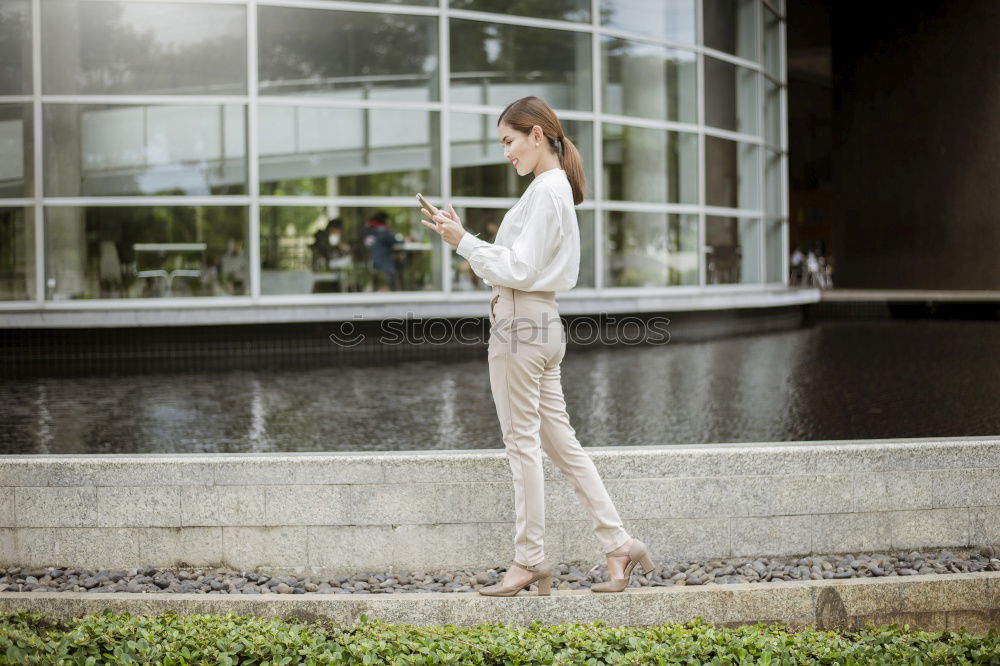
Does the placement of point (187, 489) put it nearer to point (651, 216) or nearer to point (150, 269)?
point (150, 269)

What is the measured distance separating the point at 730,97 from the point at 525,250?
1694cm

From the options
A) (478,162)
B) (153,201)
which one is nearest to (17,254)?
(153,201)

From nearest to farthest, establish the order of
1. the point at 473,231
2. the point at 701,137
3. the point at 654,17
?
1. the point at 473,231
2. the point at 654,17
3. the point at 701,137

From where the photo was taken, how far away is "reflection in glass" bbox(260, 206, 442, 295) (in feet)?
50.8

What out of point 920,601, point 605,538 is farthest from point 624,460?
point 920,601

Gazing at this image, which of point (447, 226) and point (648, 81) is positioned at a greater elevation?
point (648, 81)

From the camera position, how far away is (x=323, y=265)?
15773 mm

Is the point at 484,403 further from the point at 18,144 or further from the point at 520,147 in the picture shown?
the point at 18,144

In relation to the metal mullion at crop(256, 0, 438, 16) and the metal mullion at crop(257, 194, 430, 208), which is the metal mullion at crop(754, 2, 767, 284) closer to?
the metal mullion at crop(256, 0, 438, 16)

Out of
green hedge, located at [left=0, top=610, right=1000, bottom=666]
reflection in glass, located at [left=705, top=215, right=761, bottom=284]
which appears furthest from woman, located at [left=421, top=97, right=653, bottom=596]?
reflection in glass, located at [left=705, top=215, right=761, bottom=284]

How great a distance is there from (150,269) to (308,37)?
3.97 metres

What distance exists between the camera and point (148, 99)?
15055mm

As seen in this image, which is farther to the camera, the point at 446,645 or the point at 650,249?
the point at 650,249

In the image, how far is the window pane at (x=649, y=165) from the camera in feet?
57.7
